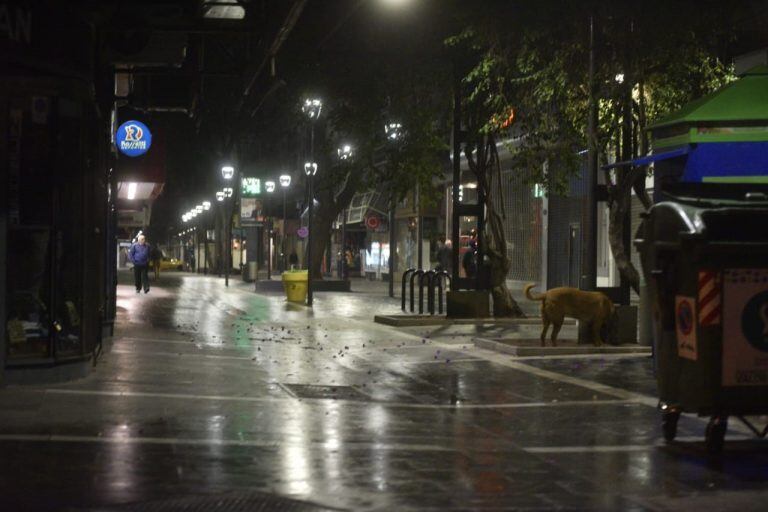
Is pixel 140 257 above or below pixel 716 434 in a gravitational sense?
above

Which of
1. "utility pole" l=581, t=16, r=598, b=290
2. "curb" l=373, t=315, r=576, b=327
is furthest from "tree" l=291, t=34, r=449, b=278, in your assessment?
"utility pole" l=581, t=16, r=598, b=290

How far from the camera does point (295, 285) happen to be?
103 feet

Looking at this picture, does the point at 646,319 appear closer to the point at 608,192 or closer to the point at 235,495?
the point at 608,192

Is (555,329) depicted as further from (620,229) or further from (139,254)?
(139,254)

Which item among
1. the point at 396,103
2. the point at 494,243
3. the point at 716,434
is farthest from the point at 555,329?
the point at 396,103

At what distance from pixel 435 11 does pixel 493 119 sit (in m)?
2.84

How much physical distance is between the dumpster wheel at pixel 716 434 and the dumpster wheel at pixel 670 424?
36 centimetres

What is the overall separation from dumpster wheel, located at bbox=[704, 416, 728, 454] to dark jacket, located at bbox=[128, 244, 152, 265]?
26.3m

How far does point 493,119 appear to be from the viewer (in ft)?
66.8

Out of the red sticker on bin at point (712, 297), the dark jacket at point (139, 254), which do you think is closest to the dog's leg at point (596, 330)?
the red sticker on bin at point (712, 297)

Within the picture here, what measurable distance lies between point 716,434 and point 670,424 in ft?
1.80

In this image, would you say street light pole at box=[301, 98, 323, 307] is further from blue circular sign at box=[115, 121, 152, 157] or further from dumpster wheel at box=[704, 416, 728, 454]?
dumpster wheel at box=[704, 416, 728, 454]

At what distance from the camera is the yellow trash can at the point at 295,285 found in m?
31.1

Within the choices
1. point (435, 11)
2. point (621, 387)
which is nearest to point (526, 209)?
point (435, 11)
